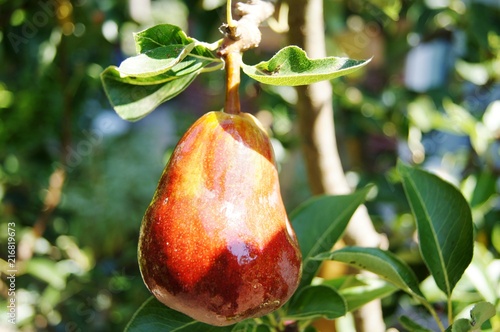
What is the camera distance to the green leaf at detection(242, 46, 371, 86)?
1.29 ft

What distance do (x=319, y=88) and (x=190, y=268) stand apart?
35 centimetres

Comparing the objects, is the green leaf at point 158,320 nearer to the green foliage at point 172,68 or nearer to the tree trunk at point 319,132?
the green foliage at point 172,68

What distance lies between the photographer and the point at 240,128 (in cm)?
44

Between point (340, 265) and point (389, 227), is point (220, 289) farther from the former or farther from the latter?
point (389, 227)

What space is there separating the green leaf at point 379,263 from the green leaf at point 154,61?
0.22 meters

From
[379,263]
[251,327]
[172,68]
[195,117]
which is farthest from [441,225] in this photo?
[195,117]

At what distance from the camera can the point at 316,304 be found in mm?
577

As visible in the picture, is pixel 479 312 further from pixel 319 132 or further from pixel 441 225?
pixel 319 132

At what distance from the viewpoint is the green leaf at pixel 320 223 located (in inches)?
24.9

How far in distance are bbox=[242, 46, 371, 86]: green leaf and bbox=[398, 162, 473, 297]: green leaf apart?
0.25 meters

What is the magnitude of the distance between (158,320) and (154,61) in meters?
0.23

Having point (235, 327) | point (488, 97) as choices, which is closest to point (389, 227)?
point (488, 97)

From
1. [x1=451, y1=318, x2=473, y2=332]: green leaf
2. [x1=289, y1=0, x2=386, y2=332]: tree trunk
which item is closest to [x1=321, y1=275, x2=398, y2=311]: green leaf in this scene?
[x1=289, y1=0, x2=386, y2=332]: tree trunk

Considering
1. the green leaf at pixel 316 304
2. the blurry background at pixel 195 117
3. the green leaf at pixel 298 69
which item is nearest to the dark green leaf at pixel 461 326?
the green leaf at pixel 316 304
